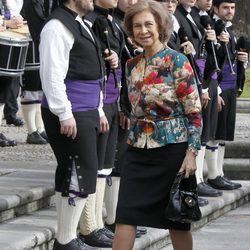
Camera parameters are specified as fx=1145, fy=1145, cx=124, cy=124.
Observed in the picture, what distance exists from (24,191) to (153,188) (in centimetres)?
180

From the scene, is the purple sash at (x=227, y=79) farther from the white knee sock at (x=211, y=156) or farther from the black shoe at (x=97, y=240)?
the black shoe at (x=97, y=240)

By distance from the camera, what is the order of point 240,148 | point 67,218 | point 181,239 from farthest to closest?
point 240,148 < point 67,218 < point 181,239

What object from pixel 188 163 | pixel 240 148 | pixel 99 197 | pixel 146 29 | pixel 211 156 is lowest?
pixel 240 148

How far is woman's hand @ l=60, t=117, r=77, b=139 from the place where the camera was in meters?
6.93

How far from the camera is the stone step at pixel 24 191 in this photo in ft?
26.0

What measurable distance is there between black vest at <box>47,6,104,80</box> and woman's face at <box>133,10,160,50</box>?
0.48 m

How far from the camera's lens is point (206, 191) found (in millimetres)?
10234

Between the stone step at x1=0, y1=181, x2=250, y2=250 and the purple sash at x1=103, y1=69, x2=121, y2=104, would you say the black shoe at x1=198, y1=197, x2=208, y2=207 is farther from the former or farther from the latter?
the purple sash at x1=103, y1=69, x2=121, y2=104

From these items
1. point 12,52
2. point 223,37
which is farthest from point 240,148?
point 12,52

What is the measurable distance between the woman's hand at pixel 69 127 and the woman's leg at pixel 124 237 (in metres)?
0.70

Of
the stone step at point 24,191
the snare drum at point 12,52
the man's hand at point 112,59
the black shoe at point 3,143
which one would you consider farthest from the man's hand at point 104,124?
the black shoe at point 3,143

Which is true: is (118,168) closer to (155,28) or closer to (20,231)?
(20,231)

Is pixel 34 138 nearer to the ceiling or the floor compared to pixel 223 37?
nearer to the floor

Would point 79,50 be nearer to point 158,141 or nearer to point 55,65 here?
point 55,65
